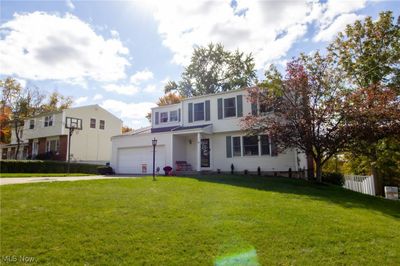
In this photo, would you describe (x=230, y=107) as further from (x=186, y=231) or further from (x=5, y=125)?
(x=5, y=125)

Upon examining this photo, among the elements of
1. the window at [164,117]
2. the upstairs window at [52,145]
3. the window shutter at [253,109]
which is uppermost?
the window at [164,117]

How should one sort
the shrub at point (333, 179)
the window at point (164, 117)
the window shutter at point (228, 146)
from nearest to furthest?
the window shutter at point (228, 146) < the shrub at point (333, 179) < the window at point (164, 117)

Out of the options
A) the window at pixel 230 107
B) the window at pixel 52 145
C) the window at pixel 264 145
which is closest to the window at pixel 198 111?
the window at pixel 230 107

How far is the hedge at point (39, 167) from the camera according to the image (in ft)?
73.4

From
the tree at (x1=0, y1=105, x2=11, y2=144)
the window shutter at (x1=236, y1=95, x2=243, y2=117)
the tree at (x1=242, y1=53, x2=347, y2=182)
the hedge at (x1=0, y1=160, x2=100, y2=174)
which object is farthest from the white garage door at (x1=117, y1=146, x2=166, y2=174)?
the tree at (x1=0, y1=105, x2=11, y2=144)

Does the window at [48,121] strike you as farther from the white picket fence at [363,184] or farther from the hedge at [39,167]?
the white picket fence at [363,184]

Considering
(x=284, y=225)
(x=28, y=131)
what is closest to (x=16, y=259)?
(x=284, y=225)

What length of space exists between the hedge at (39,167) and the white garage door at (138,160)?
12.3 feet

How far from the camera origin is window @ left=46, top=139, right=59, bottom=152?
30.5 m

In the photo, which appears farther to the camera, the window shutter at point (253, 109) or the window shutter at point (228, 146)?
the window shutter at point (228, 146)

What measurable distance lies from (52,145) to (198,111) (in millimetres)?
19417

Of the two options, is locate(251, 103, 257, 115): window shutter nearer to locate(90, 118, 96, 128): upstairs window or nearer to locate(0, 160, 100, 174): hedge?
locate(0, 160, 100, 174): hedge

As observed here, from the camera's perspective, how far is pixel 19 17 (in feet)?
31.3

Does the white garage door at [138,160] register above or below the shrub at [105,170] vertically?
above
